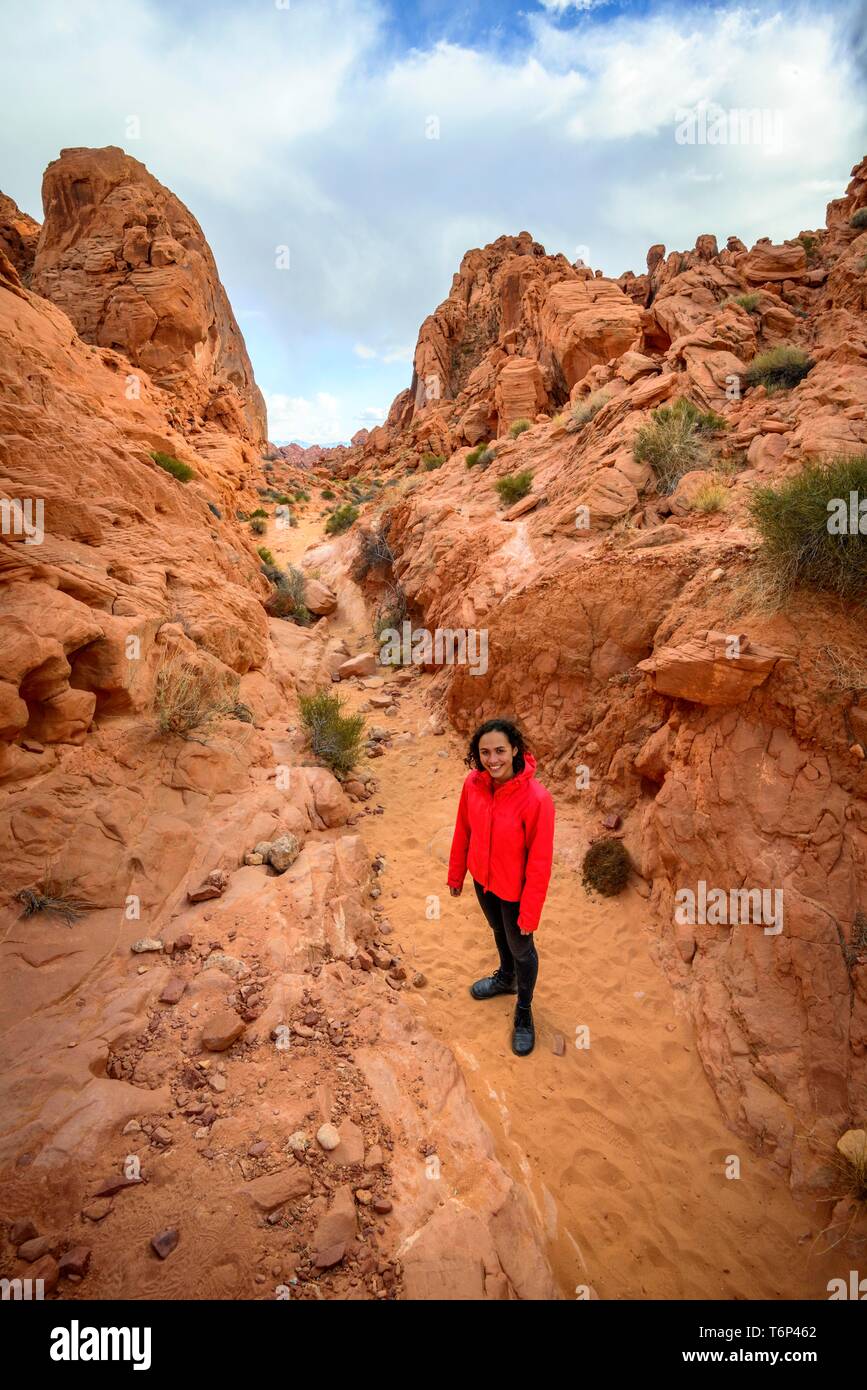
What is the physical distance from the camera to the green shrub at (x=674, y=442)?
6699mm

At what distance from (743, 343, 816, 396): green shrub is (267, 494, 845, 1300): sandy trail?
282 inches

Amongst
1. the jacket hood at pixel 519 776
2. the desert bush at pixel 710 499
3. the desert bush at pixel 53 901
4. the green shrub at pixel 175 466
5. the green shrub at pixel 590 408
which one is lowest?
the desert bush at pixel 53 901

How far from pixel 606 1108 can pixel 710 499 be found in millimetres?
5712

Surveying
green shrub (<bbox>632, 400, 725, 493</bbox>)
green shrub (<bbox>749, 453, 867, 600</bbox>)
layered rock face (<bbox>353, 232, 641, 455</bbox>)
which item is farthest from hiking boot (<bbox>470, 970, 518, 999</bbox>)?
layered rock face (<bbox>353, 232, 641, 455</bbox>)

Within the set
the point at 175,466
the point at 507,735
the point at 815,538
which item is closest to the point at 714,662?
the point at 815,538

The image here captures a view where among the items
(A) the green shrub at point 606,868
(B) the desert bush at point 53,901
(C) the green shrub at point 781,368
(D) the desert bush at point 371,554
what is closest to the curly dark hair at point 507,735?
(A) the green shrub at point 606,868

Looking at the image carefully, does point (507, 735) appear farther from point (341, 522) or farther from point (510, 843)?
point (341, 522)

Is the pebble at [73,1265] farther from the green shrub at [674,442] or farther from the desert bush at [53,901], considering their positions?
the green shrub at [674,442]

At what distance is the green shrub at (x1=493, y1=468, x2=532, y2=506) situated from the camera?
995 centimetres

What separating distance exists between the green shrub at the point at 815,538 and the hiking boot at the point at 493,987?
3704 mm

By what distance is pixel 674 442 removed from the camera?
22.5 feet

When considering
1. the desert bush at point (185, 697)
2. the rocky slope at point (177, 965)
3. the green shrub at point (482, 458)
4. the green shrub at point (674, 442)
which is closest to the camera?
the rocky slope at point (177, 965)
